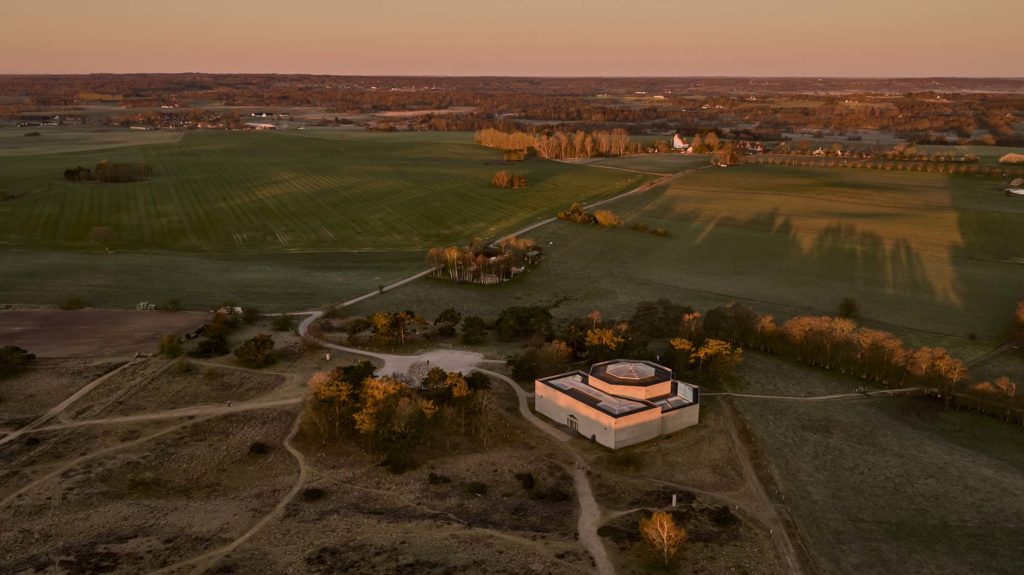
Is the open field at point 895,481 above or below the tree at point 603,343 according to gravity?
below

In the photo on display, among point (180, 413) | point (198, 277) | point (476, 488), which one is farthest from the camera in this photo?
point (198, 277)

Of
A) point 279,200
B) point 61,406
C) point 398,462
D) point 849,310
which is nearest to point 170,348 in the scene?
point 61,406

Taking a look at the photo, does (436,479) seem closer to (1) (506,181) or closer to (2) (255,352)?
(2) (255,352)

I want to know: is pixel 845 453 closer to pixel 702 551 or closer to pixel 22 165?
pixel 702 551

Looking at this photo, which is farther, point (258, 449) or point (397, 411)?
point (397, 411)

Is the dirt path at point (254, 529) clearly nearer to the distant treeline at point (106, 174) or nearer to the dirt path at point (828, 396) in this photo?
the dirt path at point (828, 396)

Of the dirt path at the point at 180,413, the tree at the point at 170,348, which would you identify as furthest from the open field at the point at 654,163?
the dirt path at the point at 180,413
